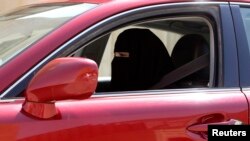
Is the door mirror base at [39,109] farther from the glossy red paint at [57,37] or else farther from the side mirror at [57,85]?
the glossy red paint at [57,37]

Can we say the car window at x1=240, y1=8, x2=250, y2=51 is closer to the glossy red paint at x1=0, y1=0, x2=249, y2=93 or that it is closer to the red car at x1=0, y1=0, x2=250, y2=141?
the red car at x1=0, y1=0, x2=250, y2=141

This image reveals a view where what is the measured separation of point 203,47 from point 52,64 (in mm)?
1133

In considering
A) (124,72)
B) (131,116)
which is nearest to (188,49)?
(124,72)

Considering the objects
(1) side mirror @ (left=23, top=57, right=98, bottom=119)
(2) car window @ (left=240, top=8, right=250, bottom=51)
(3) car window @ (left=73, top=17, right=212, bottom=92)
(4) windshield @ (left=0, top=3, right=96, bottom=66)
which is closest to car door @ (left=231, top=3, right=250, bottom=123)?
(2) car window @ (left=240, top=8, right=250, bottom=51)

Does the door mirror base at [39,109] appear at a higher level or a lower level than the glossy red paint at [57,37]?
lower

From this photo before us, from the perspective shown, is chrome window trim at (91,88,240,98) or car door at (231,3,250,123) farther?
car door at (231,3,250,123)

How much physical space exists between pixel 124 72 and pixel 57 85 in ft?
3.38

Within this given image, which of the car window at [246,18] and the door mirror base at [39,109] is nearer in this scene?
the door mirror base at [39,109]

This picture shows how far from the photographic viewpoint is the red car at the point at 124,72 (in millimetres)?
2086

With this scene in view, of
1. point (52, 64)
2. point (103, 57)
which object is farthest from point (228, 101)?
point (103, 57)

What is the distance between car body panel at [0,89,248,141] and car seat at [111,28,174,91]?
0.49 metres

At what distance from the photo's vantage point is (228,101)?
250 centimetres

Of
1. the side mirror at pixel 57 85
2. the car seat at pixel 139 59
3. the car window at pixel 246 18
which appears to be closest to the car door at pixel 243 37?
the car window at pixel 246 18

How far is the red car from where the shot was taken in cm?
209
